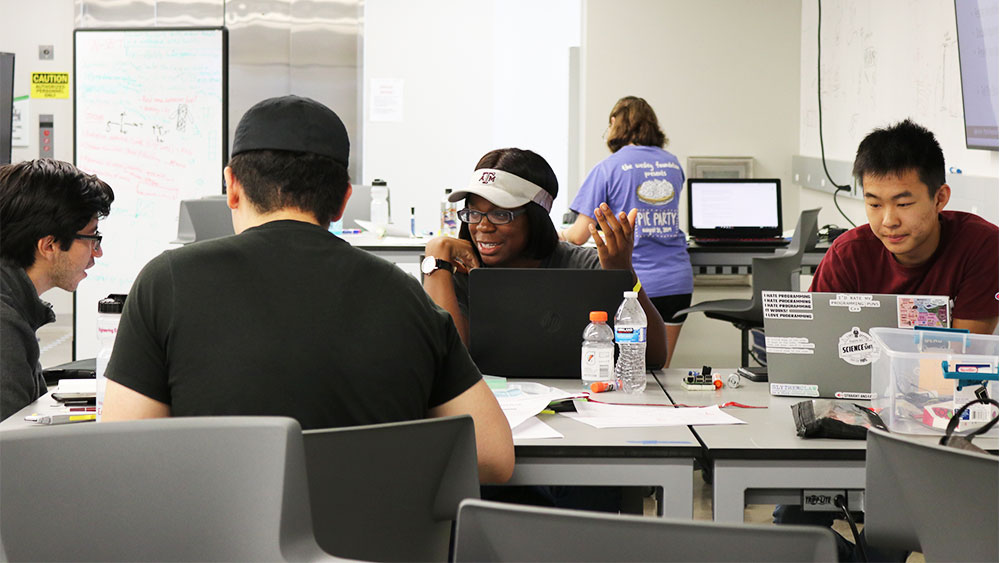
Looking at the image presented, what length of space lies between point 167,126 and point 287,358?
467 centimetres

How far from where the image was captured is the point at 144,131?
577 centimetres

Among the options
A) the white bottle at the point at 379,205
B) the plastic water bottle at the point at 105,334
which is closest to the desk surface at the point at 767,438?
the plastic water bottle at the point at 105,334

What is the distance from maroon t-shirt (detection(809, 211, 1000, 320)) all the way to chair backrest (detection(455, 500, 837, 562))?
68.9 inches

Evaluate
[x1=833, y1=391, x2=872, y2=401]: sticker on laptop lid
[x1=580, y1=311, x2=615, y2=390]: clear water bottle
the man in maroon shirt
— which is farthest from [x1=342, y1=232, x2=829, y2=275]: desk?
[x1=833, y1=391, x2=872, y2=401]: sticker on laptop lid

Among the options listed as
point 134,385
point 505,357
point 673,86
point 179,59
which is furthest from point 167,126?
point 134,385

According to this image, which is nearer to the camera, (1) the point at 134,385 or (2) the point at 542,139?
(1) the point at 134,385

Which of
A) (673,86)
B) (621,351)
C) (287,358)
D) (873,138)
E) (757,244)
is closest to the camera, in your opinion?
Answer: (287,358)

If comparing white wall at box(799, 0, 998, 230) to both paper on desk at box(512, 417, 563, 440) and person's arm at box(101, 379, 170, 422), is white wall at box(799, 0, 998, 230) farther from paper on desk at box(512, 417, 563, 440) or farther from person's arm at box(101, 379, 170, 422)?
person's arm at box(101, 379, 170, 422)

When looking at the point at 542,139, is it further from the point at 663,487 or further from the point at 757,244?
the point at 663,487

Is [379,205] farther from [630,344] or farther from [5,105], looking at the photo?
[630,344]

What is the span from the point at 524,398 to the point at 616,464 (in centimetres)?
38

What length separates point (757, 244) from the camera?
4.96 m

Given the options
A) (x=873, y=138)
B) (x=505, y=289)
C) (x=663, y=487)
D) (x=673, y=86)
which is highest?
(x=673, y=86)

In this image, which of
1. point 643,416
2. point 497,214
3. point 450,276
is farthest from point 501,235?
point 643,416
